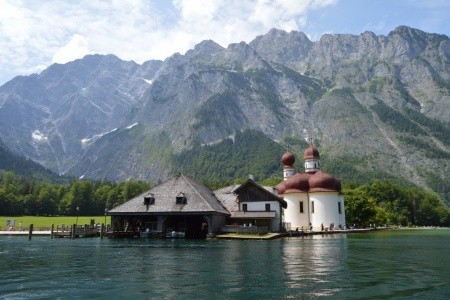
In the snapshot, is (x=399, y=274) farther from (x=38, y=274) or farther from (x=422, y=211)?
(x=422, y=211)

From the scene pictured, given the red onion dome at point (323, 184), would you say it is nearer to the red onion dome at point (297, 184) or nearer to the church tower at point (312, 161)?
the red onion dome at point (297, 184)

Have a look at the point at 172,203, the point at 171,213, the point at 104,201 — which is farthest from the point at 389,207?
the point at 171,213

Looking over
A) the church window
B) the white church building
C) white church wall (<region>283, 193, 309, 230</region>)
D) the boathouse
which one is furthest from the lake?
white church wall (<region>283, 193, 309, 230</region>)

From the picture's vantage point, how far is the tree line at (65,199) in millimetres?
148000

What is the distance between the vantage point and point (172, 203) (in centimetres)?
6631

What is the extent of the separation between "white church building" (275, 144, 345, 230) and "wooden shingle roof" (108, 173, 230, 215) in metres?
24.2

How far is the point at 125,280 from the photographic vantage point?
24422 millimetres

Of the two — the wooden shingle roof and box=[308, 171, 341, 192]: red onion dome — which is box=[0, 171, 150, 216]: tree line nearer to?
box=[308, 171, 341, 192]: red onion dome

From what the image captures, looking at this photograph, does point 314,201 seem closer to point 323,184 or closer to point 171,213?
point 323,184

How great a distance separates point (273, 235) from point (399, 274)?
38726mm

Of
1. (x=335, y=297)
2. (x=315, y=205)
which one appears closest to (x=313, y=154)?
(x=315, y=205)

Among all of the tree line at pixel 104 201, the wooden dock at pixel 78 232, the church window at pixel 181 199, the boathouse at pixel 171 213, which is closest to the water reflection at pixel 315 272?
the boathouse at pixel 171 213

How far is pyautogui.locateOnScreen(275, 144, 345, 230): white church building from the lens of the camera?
293 ft

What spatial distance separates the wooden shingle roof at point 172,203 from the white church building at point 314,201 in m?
24.2
